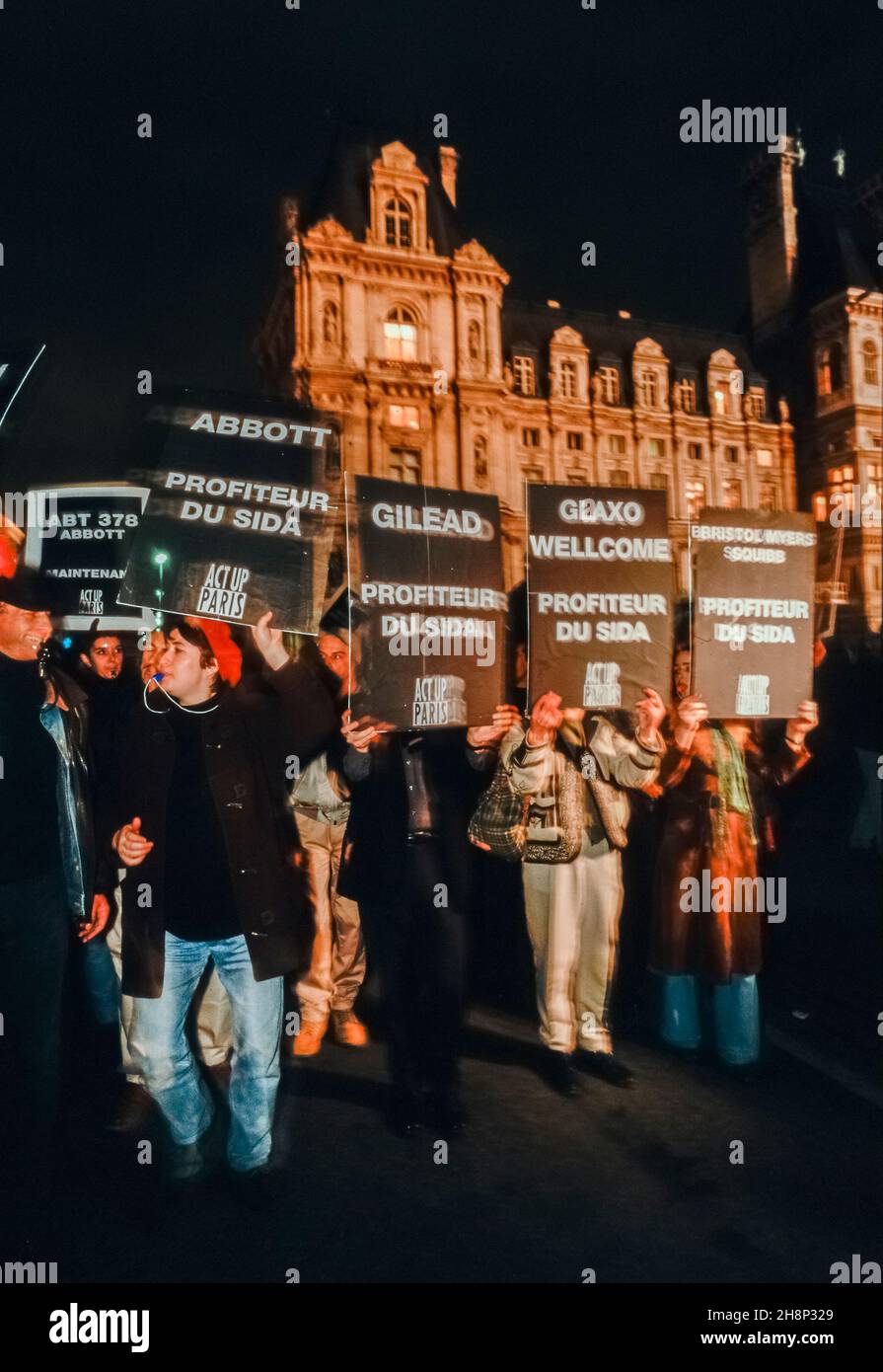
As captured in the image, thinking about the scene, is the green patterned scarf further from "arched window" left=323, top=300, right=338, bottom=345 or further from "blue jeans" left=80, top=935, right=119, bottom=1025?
"arched window" left=323, top=300, right=338, bottom=345

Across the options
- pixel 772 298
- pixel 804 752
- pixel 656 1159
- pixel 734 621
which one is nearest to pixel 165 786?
pixel 656 1159

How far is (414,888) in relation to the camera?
454 centimetres

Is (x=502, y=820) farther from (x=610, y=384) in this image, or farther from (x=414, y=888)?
(x=610, y=384)

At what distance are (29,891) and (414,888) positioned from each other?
1.69m

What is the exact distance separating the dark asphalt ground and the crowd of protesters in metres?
0.17

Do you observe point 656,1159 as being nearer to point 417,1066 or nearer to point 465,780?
point 417,1066

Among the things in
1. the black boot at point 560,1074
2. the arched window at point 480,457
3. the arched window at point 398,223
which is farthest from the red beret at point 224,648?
the arched window at point 398,223

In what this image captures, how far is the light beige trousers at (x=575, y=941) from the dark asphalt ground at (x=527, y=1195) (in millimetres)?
346

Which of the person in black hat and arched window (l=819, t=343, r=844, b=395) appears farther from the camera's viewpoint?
arched window (l=819, t=343, r=844, b=395)

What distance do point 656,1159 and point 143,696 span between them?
2.73 metres

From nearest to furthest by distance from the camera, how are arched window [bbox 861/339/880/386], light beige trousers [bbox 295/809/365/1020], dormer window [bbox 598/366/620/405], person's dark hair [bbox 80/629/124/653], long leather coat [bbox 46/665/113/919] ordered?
long leather coat [bbox 46/665/113/919], light beige trousers [bbox 295/809/365/1020], person's dark hair [bbox 80/629/124/653], arched window [bbox 861/339/880/386], dormer window [bbox 598/366/620/405]

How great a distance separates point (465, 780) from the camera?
493 centimetres

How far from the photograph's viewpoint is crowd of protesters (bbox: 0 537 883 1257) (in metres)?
3.65

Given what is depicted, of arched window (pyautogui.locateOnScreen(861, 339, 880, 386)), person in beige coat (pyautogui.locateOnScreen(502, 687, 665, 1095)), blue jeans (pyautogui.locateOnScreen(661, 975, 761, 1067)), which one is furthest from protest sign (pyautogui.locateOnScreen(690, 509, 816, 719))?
arched window (pyautogui.locateOnScreen(861, 339, 880, 386))
